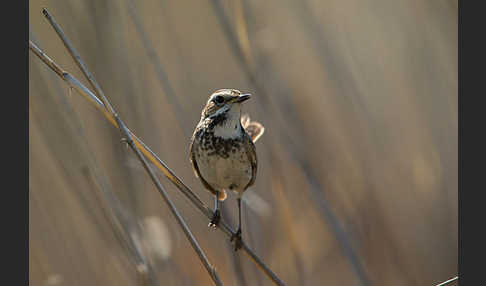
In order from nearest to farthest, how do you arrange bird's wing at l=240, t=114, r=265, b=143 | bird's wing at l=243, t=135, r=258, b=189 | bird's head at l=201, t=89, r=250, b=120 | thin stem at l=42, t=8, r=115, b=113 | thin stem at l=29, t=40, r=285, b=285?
thin stem at l=42, t=8, r=115, b=113 → thin stem at l=29, t=40, r=285, b=285 → bird's head at l=201, t=89, r=250, b=120 → bird's wing at l=243, t=135, r=258, b=189 → bird's wing at l=240, t=114, r=265, b=143

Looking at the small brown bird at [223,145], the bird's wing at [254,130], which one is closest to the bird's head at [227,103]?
the small brown bird at [223,145]

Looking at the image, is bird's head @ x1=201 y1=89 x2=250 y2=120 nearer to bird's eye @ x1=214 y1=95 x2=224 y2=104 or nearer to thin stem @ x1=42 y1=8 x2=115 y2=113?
bird's eye @ x1=214 y1=95 x2=224 y2=104

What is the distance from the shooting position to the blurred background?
2.84 metres

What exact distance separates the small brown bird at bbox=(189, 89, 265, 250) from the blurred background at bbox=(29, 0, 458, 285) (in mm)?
115

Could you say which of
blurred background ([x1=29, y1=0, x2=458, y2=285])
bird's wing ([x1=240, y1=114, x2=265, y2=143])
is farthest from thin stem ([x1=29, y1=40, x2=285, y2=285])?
bird's wing ([x1=240, y1=114, x2=265, y2=143])

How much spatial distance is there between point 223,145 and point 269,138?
344 mm

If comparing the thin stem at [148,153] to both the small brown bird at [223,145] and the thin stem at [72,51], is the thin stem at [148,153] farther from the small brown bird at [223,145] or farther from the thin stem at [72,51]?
the small brown bird at [223,145]

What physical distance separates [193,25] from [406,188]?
7.16 ft

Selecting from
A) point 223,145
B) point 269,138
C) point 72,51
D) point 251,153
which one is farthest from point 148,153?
point 269,138

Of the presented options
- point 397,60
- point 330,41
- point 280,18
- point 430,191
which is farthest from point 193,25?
point 430,191

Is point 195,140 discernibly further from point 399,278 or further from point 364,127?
point 399,278

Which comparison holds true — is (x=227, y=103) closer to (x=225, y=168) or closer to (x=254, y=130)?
(x=225, y=168)

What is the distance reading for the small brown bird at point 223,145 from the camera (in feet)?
9.36

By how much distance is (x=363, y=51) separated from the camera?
3.91 m
